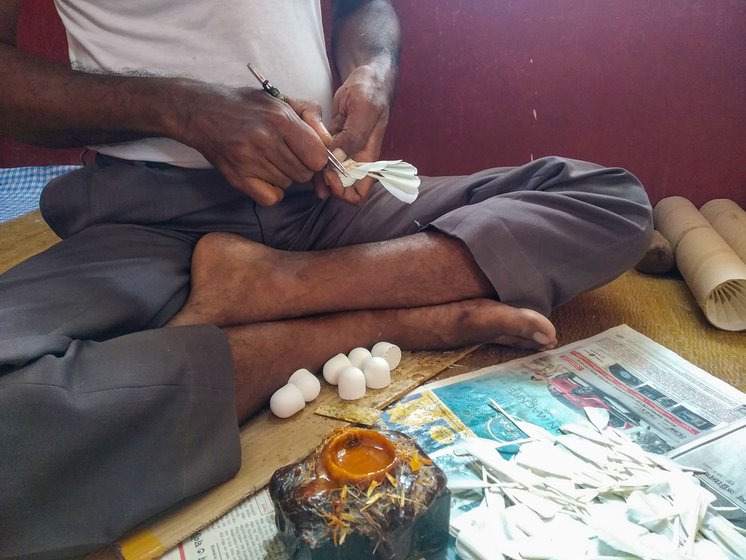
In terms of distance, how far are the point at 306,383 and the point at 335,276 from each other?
18 centimetres

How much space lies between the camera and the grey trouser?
1.99 ft

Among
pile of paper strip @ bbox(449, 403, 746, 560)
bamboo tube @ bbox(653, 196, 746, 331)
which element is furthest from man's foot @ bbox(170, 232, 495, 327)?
bamboo tube @ bbox(653, 196, 746, 331)

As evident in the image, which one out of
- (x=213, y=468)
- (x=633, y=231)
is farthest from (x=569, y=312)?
(x=213, y=468)

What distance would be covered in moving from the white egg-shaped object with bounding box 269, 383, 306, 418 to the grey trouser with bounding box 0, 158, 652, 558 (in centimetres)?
11

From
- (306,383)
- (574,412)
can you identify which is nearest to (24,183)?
(306,383)

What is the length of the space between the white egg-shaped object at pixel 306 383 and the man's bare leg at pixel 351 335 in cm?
2

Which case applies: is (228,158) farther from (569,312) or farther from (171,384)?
(569,312)

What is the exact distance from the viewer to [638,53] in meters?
1.37

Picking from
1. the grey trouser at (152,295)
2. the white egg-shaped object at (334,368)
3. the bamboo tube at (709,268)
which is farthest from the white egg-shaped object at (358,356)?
the bamboo tube at (709,268)

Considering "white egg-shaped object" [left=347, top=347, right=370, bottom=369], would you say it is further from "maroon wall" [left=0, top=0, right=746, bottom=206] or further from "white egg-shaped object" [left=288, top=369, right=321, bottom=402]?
"maroon wall" [left=0, top=0, right=746, bottom=206]

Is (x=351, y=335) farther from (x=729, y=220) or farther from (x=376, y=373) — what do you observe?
(x=729, y=220)

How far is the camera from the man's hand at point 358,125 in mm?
896

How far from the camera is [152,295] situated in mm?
829

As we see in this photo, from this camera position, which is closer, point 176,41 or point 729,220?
point 176,41
